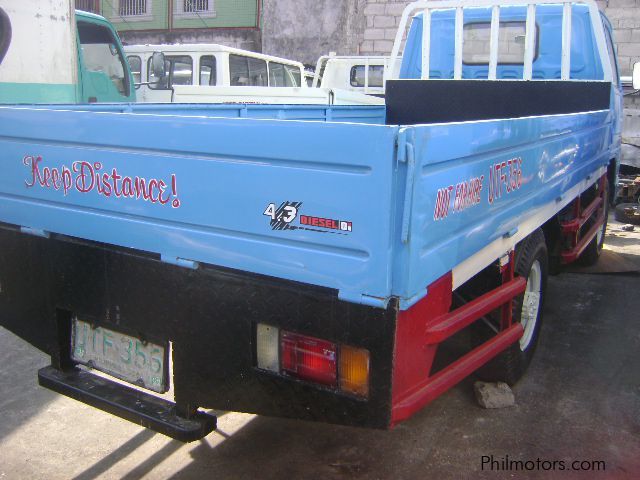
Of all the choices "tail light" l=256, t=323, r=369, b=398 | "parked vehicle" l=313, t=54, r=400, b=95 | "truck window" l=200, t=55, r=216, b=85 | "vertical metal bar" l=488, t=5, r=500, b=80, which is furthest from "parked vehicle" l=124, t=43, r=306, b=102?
"tail light" l=256, t=323, r=369, b=398

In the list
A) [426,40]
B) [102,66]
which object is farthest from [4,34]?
[426,40]

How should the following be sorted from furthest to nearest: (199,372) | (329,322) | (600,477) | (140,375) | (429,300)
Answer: (600,477), (140,375), (199,372), (429,300), (329,322)

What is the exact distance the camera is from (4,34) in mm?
5891

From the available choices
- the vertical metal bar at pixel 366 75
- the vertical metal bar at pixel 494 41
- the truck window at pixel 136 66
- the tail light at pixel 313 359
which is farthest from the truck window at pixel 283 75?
the tail light at pixel 313 359

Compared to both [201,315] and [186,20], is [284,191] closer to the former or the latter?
[201,315]

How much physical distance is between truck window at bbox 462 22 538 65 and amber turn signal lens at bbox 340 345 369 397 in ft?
12.9

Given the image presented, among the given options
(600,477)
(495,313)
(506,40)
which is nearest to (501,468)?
(600,477)

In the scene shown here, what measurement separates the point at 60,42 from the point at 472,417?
17.7 ft

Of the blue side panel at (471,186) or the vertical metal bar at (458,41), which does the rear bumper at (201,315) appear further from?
the vertical metal bar at (458,41)

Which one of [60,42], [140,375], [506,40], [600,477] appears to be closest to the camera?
[140,375]

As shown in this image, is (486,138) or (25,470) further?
(25,470)

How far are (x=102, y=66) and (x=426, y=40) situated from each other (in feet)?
13.1

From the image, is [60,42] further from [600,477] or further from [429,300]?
[600,477]

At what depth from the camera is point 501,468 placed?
2.74m
